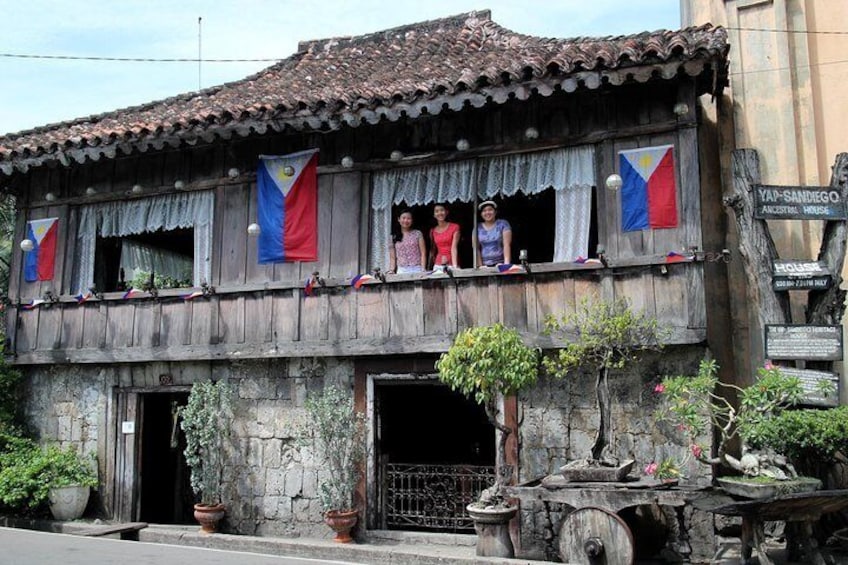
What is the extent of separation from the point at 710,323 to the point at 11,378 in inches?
410

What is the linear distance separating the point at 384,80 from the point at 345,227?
2.24 meters

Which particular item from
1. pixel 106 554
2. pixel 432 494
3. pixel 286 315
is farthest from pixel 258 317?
pixel 106 554

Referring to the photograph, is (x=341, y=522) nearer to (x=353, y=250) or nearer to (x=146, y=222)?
(x=353, y=250)

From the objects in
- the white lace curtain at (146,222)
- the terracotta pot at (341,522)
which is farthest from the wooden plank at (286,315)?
the terracotta pot at (341,522)

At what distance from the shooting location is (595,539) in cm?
818

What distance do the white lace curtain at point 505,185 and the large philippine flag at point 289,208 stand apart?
960mm

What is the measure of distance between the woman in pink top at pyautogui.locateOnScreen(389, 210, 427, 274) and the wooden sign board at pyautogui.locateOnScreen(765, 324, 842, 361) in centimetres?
449

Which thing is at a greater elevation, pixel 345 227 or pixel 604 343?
pixel 345 227

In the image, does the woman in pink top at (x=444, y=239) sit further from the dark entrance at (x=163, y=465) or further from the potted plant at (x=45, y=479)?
the potted plant at (x=45, y=479)

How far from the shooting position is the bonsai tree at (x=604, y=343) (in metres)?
8.91

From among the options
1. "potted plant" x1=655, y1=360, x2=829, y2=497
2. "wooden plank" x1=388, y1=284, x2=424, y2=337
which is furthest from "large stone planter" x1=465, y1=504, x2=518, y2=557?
"wooden plank" x1=388, y1=284, x2=424, y2=337

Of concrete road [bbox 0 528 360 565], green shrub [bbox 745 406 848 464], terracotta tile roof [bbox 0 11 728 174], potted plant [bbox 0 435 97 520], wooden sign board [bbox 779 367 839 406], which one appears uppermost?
terracotta tile roof [bbox 0 11 728 174]

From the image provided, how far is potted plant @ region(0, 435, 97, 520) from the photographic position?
457 inches

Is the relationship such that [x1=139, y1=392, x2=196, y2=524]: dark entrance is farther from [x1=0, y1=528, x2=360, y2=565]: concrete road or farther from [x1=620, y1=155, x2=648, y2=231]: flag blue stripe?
[x1=620, y1=155, x2=648, y2=231]: flag blue stripe
